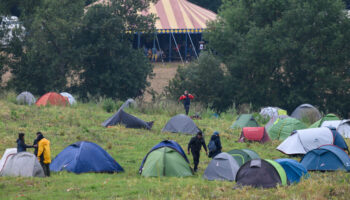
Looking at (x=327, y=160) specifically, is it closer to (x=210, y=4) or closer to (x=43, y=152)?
(x=43, y=152)

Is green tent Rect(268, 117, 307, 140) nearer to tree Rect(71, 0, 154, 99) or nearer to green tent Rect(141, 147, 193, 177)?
green tent Rect(141, 147, 193, 177)

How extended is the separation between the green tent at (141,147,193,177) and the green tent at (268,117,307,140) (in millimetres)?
8946

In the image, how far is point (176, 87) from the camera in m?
38.2

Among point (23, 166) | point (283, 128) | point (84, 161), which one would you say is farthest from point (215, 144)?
point (283, 128)

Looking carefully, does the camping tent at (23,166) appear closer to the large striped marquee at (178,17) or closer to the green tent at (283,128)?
the green tent at (283,128)

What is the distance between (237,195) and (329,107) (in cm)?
2657

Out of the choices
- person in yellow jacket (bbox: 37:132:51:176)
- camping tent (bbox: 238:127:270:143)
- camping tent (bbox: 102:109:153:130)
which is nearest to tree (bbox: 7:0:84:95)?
camping tent (bbox: 102:109:153:130)

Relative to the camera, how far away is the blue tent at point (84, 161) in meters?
16.3

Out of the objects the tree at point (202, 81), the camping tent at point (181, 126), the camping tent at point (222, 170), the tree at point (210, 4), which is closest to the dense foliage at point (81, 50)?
the tree at point (202, 81)

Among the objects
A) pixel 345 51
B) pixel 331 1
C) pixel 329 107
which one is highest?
pixel 331 1

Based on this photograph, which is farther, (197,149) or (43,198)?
(197,149)

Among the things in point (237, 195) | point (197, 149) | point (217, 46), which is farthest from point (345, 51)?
point (237, 195)

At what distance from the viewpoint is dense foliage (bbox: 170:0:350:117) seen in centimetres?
3772

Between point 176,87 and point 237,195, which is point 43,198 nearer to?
point 237,195
